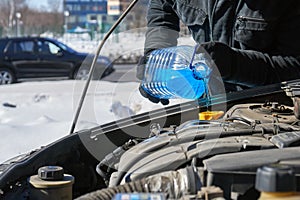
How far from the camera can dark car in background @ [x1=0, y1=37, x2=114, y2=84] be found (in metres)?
14.9

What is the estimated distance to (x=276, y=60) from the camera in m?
2.77

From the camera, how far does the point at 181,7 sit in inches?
125

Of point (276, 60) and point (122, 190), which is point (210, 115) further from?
point (122, 190)

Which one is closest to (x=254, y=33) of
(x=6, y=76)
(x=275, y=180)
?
(x=275, y=180)

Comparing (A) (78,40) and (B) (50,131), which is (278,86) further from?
(A) (78,40)

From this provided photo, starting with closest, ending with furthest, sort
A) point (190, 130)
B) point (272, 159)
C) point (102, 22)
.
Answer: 1. point (272, 159)
2. point (190, 130)
3. point (102, 22)

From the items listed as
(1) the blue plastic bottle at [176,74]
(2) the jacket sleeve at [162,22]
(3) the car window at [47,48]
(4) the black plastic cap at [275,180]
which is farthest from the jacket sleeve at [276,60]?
(3) the car window at [47,48]

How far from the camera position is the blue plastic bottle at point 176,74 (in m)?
2.47

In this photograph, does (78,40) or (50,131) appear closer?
(50,131)

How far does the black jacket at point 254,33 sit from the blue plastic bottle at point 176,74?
0.15 metres

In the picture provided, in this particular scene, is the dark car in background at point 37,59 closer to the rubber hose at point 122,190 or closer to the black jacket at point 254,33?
the black jacket at point 254,33

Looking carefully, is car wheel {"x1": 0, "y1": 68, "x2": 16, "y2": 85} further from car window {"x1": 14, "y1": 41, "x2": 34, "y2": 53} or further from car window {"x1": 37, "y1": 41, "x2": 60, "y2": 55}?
car window {"x1": 37, "y1": 41, "x2": 60, "y2": 55}

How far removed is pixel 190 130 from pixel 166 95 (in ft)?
2.49

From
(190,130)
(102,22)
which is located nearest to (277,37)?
(190,130)
